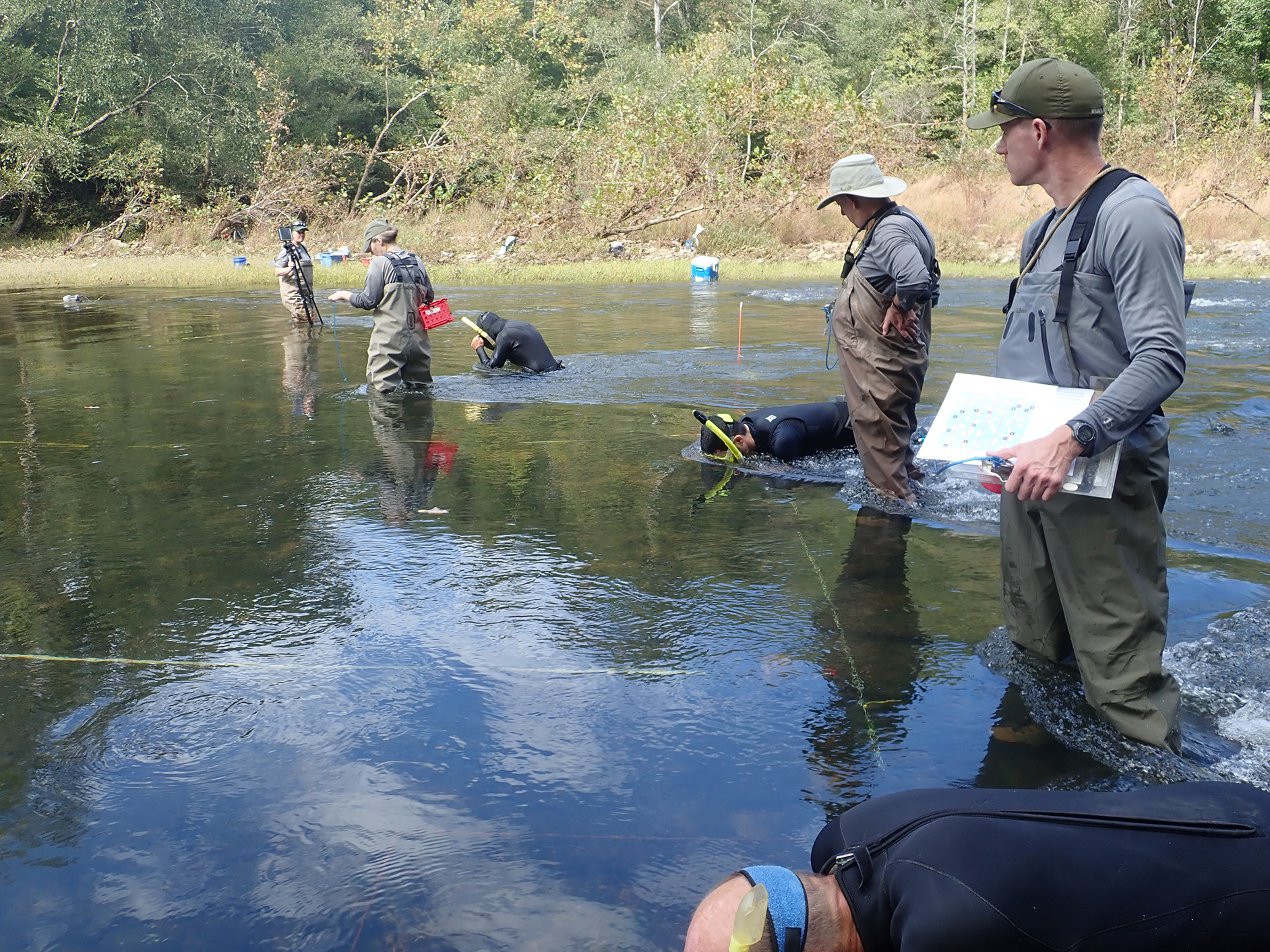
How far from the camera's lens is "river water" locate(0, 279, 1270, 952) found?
2871 millimetres

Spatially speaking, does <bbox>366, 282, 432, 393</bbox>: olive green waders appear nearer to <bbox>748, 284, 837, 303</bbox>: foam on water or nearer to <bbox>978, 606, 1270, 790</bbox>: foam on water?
<bbox>978, 606, 1270, 790</bbox>: foam on water

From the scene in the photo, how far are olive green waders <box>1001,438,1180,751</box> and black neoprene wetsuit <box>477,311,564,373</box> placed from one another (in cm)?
826

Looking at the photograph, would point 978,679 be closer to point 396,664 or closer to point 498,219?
point 396,664

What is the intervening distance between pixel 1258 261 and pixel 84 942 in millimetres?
26202

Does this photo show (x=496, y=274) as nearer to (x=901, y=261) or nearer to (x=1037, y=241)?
(x=901, y=261)

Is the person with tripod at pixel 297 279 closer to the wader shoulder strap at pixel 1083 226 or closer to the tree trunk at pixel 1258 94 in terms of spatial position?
the wader shoulder strap at pixel 1083 226

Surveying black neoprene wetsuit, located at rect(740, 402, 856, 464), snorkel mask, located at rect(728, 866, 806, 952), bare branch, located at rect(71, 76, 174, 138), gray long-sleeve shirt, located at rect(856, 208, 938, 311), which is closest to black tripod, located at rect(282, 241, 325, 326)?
black neoprene wetsuit, located at rect(740, 402, 856, 464)

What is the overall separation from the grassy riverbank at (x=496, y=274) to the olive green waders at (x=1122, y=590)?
65.3 feet

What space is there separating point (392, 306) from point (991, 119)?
764cm

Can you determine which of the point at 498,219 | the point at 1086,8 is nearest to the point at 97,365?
the point at 498,219

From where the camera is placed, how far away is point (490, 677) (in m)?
4.02

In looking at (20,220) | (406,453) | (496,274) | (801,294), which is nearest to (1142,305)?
(406,453)

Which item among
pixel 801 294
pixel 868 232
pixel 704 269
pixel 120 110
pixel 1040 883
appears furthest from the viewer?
pixel 120 110

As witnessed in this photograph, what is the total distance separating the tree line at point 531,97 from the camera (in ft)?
94.7
